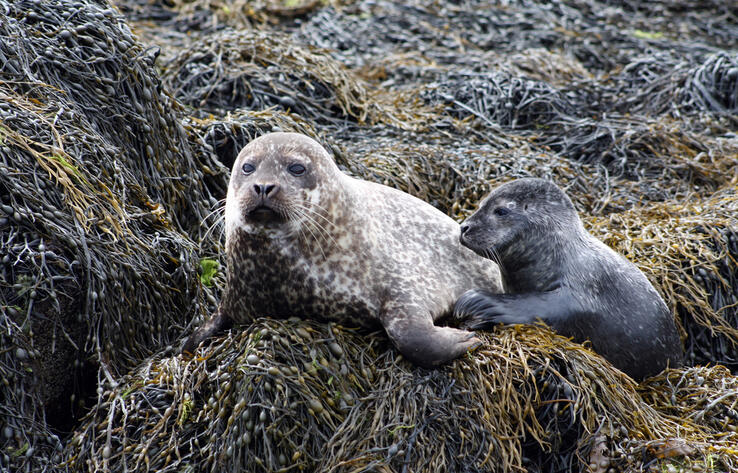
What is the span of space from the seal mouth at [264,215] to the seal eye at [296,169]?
0.24 meters

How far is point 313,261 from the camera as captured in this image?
4.04 m

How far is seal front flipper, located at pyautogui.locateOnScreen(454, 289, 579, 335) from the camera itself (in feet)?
13.9

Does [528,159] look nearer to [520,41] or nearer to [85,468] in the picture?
[520,41]

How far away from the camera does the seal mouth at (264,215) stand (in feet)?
12.5

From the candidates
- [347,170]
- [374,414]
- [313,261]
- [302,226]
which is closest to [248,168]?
[302,226]

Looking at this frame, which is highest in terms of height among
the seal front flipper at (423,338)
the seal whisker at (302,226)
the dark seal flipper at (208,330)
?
the seal whisker at (302,226)

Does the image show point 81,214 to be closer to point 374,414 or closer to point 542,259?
point 374,414

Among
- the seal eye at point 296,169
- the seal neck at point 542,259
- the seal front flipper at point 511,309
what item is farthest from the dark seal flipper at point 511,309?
the seal eye at point 296,169

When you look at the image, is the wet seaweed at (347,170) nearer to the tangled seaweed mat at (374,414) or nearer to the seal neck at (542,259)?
the tangled seaweed mat at (374,414)

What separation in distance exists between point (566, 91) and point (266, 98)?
110 inches

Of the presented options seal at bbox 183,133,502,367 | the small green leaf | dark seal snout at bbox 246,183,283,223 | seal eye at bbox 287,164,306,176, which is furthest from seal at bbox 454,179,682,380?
the small green leaf

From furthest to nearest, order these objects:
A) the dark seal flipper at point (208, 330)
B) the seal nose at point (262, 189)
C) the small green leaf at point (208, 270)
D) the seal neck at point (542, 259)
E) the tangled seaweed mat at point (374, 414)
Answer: the small green leaf at point (208, 270) < the seal neck at point (542, 259) < the dark seal flipper at point (208, 330) < the seal nose at point (262, 189) < the tangled seaweed mat at point (374, 414)

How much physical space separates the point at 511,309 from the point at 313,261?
103 centimetres

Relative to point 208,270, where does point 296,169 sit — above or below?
above
